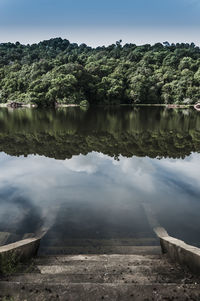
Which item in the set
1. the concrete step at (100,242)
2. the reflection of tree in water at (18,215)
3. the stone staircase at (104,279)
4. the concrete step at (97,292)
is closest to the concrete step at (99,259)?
the stone staircase at (104,279)

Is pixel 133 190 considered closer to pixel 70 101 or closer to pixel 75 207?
pixel 75 207

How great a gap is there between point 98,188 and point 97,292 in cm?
636

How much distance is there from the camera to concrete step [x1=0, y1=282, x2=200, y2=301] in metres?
3.32

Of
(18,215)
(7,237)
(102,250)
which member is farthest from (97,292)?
(18,215)

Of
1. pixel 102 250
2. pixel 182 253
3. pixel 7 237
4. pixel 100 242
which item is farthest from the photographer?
pixel 7 237

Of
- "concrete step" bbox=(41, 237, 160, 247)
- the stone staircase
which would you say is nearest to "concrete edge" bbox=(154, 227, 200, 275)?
the stone staircase

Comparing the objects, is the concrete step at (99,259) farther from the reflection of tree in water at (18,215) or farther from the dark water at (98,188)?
the reflection of tree in water at (18,215)

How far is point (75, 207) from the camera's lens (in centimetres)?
802

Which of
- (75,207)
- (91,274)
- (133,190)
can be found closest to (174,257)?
(91,274)

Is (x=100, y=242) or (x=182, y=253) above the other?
(x=182, y=253)

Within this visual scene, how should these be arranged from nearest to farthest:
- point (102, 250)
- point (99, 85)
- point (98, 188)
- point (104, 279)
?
point (104, 279), point (102, 250), point (98, 188), point (99, 85)

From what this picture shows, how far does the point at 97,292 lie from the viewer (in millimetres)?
3396

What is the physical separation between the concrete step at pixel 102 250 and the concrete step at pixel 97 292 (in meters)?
2.19

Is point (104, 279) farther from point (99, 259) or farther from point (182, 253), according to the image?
point (182, 253)
